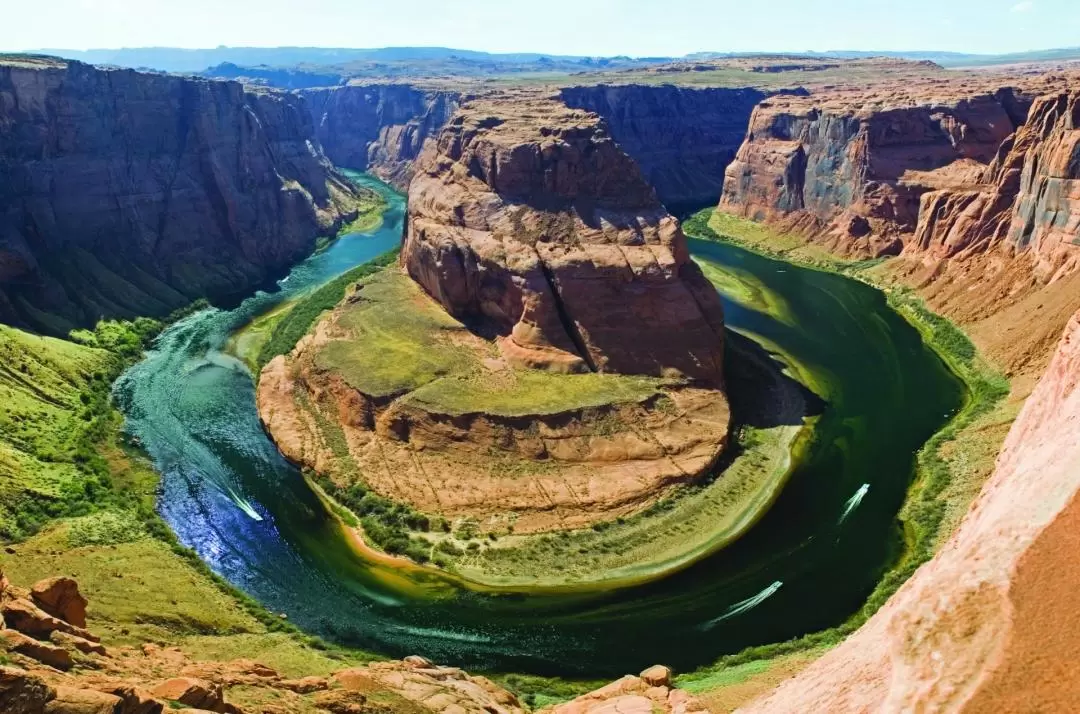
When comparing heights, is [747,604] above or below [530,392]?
below

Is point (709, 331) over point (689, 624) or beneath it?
over

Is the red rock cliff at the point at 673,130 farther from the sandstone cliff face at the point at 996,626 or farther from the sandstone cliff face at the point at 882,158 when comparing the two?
the sandstone cliff face at the point at 996,626

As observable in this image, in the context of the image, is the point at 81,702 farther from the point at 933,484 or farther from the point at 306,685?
the point at 933,484

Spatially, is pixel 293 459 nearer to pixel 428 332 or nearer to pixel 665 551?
pixel 428 332

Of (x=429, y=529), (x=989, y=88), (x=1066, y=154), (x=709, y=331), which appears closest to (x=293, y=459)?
(x=429, y=529)

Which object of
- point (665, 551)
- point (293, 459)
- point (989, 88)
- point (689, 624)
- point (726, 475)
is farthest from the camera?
point (989, 88)

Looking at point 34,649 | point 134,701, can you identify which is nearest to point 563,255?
point 34,649
